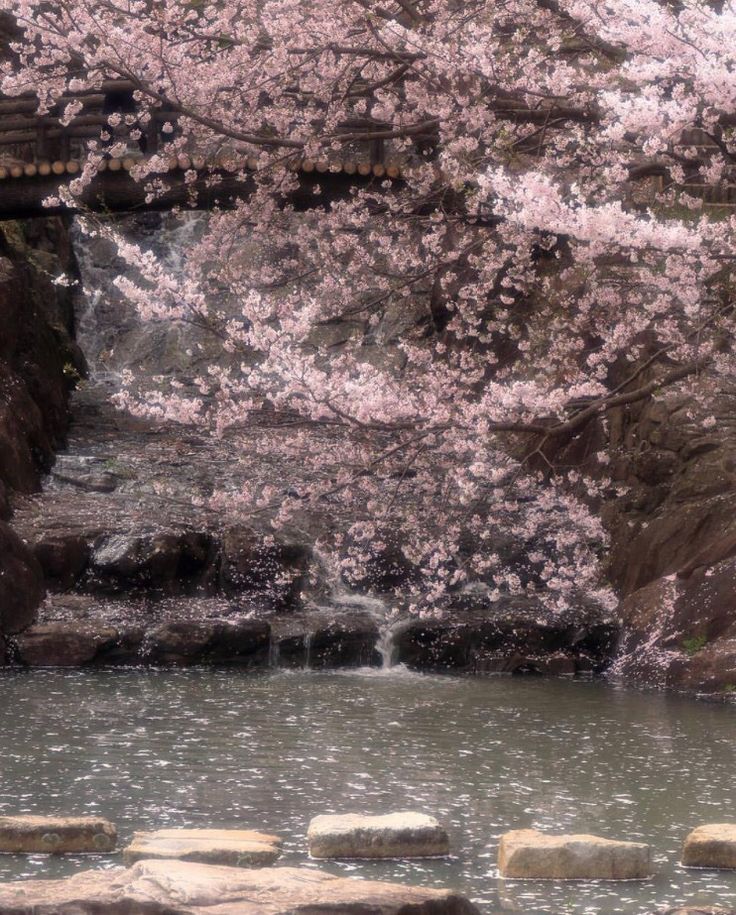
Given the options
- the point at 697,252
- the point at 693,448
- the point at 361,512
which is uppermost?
the point at 697,252

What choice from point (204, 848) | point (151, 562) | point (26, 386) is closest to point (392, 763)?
point (204, 848)

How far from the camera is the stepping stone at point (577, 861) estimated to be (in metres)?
5.81

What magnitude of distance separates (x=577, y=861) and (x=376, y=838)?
3.16ft

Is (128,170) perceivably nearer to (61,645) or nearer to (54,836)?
(61,645)

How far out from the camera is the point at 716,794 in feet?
25.3

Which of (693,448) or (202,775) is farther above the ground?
(693,448)

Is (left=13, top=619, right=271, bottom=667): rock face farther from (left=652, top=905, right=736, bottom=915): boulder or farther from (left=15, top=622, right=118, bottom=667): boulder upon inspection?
(left=652, top=905, right=736, bottom=915): boulder

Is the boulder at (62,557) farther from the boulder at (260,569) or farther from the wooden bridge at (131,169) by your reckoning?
the wooden bridge at (131,169)

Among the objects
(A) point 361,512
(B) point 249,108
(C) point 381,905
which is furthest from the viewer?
(A) point 361,512

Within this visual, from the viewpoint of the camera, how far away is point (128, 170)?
15.8 m

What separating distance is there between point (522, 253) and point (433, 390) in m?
1.76

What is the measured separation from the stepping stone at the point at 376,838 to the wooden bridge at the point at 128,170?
26.8ft

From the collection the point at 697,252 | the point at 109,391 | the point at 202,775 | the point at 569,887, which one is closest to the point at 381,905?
the point at 569,887

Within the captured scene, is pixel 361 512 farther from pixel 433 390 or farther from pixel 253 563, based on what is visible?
pixel 433 390
